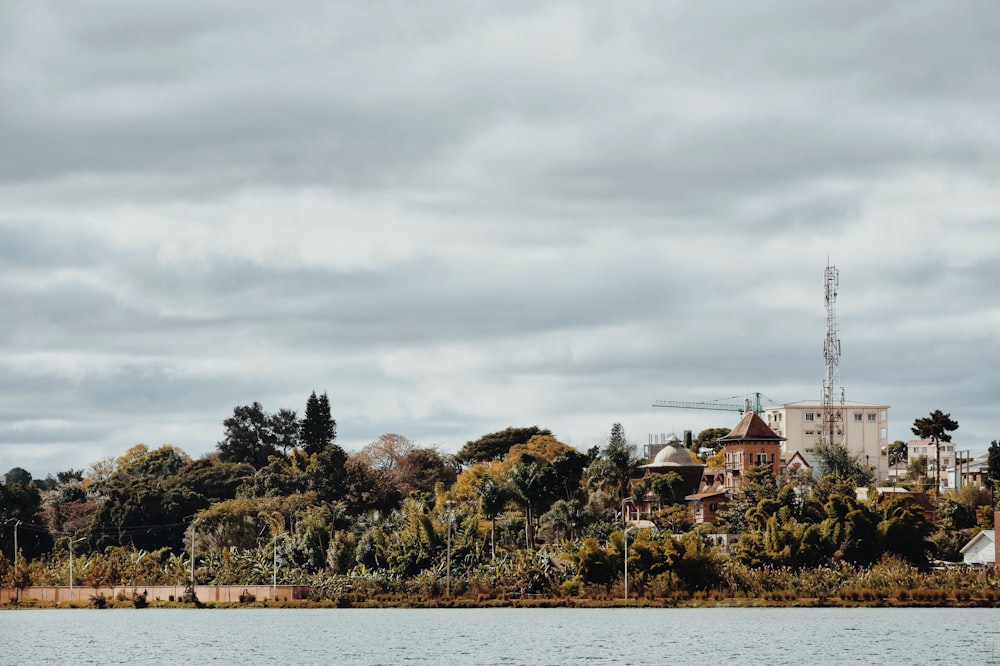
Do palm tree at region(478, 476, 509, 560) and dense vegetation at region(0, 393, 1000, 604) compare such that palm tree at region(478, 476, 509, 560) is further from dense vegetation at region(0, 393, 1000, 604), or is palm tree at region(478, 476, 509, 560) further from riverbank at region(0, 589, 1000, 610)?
riverbank at region(0, 589, 1000, 610)

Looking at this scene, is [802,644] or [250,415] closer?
[802,644]

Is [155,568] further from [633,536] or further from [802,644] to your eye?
[802,644]

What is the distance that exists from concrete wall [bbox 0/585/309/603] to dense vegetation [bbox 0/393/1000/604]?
103 cm

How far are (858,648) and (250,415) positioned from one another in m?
131

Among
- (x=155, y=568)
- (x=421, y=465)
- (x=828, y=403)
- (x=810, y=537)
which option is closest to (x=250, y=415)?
(x=421, y=465)

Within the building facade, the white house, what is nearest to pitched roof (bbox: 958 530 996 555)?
the white house

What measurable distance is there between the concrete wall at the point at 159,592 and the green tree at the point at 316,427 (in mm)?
61367

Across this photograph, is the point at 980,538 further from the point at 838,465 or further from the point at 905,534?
the point at 838,465

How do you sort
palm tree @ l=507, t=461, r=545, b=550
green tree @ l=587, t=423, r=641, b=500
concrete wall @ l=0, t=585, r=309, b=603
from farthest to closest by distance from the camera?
1. green tree @ l=587, t=423, r=641, b=500
2. palm tree @ l=507, t=461, r=545, b=550
3. concrete wall @ l=0, t=585, r=309, b=603

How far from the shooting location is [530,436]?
19288 centimetres

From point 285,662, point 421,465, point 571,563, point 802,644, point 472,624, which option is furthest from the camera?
point 421,465

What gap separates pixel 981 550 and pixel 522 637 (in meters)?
60.6

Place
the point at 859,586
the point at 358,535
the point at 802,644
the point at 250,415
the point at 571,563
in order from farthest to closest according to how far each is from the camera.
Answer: the point at 250,415, the point at 358,535, the point at 571,563, the point at 859,586, the point at 802,644

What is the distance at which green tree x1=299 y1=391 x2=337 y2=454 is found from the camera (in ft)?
615
